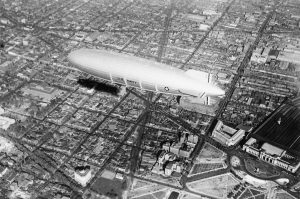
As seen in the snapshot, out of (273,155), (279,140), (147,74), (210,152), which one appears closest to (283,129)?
(279,140)

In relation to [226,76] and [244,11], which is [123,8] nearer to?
[244,11]

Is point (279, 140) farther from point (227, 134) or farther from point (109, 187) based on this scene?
point (109, 187)

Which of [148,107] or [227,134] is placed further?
[148,107]

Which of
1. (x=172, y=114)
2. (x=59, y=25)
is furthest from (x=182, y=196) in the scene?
(x=59, y=25)

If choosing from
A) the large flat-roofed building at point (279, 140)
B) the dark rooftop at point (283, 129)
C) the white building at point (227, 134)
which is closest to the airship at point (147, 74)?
the white building at point (227, 134)

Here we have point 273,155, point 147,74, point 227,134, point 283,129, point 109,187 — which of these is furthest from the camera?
point 283,129

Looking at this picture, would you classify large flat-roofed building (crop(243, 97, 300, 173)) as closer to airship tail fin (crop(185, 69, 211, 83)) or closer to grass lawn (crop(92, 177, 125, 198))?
airship tail fin (crop(185, 69, 211, 83))
